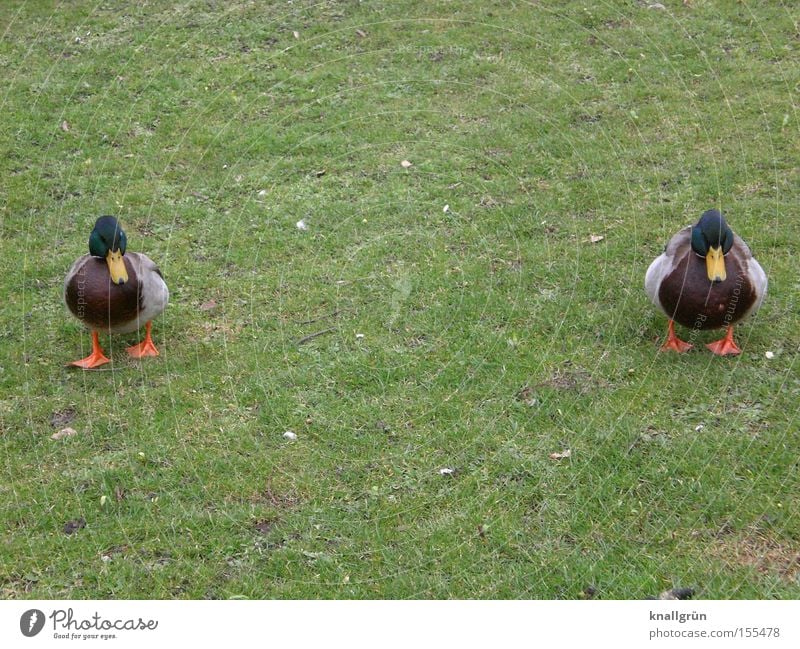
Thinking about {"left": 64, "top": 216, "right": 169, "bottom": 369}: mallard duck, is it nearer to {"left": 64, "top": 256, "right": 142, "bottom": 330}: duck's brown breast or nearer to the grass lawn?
{"left": 64, "top": 256, "right": 142, "bottom": 330}: duck's brown breast

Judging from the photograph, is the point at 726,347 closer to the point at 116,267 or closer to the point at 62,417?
the point at 116,267

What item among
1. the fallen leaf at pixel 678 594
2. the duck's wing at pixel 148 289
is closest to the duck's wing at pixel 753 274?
the fallen leaf at pixel 678 594

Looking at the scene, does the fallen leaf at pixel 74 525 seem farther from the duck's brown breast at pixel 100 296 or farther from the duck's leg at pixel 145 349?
the duck's leg at pixel 145 349

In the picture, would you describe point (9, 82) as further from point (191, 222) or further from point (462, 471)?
point (462, 471)

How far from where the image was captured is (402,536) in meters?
4.79

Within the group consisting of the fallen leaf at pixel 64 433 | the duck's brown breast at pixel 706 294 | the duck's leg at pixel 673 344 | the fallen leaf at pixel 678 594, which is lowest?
the fallen leaf at pixel 64 433

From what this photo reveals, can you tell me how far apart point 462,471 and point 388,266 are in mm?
2464

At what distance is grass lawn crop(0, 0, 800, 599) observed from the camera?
473 centimetres

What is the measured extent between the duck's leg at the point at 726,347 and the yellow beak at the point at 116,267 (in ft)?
12.9

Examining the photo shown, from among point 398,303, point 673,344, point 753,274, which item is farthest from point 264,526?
point 753,274

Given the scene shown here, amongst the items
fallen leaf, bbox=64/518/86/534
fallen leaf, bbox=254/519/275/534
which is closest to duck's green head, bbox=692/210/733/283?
fallen leaf, bbox=254/519/275/534

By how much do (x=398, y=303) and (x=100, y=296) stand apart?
2201 millimetres

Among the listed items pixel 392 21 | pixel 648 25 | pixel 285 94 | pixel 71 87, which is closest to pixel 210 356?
pixel 285 94

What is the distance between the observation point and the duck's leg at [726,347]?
5.93 metres
